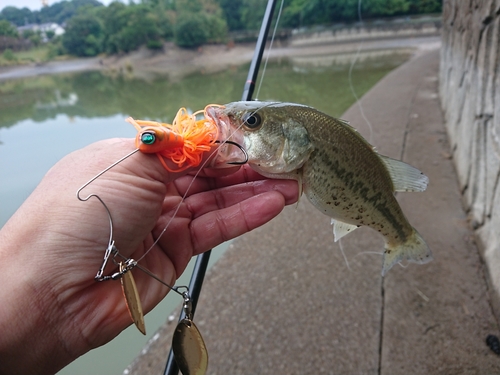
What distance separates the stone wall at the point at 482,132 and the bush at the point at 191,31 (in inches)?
1727

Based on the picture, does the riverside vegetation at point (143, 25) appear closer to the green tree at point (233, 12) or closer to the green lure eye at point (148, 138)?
the green tree at point (233, 12)

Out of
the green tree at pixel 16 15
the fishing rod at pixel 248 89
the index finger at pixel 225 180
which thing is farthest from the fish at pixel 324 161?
the green tree at pixel 16 15

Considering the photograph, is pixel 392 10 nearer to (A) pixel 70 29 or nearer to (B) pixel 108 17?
(B) pixel 108 17

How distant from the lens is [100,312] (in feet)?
4.35

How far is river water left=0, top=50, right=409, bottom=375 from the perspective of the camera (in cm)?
337

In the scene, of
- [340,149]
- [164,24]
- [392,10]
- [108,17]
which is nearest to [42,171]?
[340,149]

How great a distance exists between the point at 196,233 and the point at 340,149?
84 cm

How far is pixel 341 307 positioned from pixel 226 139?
2.00 meters

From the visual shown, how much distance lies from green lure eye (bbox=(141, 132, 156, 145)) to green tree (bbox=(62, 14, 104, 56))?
54.3 m

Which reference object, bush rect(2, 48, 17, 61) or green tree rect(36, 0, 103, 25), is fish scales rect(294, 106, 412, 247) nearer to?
bush rect(2, 48, 17, 61)

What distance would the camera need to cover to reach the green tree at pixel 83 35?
151 ft

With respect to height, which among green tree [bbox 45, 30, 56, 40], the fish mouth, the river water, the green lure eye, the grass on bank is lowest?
the river water

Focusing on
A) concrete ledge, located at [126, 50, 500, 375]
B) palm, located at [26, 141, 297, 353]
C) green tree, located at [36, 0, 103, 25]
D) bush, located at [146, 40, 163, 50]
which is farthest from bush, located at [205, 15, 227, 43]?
palm, located at [26, 141, 297, 353]

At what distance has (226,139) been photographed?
1447mm
